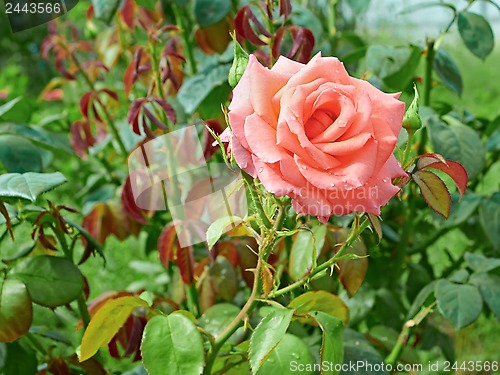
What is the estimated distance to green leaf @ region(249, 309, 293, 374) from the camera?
58cm

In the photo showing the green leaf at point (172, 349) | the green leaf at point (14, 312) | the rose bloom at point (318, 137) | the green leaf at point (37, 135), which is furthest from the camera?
the green leaf at point (37, 135)

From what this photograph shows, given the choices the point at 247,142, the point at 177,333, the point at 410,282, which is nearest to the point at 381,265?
the point at 410,282

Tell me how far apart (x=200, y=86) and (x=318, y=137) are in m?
0.51

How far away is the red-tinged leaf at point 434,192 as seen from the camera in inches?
24.5

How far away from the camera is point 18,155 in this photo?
2.82 ft

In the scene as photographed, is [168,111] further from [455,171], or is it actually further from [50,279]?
[455,171]

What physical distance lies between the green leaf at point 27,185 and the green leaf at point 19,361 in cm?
23

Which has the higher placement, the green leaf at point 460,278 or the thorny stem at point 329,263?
the thorny stem at point 329,263

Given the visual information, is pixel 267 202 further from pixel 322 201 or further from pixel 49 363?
pixel 49 363

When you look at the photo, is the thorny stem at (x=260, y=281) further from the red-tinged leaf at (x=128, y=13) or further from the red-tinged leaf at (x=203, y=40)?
the red-tinged leaf at (x=128, y=13)

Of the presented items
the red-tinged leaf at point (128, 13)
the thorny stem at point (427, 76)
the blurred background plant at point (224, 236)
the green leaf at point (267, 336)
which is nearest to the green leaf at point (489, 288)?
the blurred background plant at point (224, 236)

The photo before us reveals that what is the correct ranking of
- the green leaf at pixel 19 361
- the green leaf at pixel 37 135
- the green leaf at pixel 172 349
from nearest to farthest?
the green leaf at pixel 172 349 → the green leaf at pixel 19 361 → the green leaf at pixel 37 135

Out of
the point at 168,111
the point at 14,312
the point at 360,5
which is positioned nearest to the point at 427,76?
the point at 360,5

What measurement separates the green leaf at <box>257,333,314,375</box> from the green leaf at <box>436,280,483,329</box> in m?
0.21
